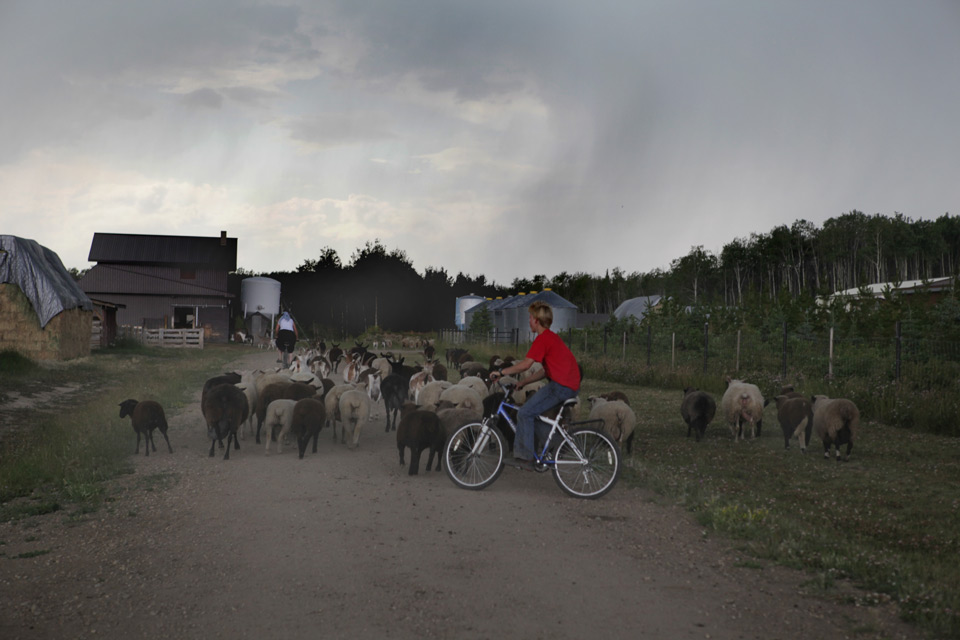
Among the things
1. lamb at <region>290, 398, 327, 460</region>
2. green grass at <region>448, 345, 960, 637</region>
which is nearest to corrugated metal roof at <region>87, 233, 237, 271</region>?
lamb at <region>290, 398, 327, 460</region>

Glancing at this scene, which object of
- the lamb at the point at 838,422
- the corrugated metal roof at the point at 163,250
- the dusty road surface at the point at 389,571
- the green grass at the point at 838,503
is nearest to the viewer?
the dusty road surface at the point at 389,571

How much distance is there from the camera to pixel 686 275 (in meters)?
111

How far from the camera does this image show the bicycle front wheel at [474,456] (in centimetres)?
815

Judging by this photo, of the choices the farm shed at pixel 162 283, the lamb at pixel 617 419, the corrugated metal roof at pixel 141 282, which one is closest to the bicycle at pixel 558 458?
the lamb at pixel 617 419

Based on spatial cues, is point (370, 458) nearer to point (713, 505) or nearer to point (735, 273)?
point (713, 505)

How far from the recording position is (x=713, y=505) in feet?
24.3

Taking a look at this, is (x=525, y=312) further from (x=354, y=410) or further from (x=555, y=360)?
(x=555, y=360)

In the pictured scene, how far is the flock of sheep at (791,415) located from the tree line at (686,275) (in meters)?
32.8

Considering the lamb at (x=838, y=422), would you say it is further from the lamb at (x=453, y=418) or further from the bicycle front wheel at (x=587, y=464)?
the lamb at (x=453, y=418)

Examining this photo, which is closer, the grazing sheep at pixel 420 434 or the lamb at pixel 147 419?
the grazing sheep at pixel 420 434

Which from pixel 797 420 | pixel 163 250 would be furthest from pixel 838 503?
pixel 163 250

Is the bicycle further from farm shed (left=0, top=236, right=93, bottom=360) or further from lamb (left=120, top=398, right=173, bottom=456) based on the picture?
farm shed (left=0, top=236, right=93, bottom=360)

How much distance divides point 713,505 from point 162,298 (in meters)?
52.2

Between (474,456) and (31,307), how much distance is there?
23.4 meters
